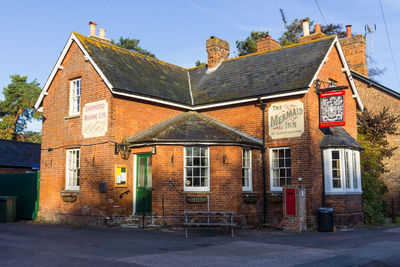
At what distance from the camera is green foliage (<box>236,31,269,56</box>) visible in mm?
40000

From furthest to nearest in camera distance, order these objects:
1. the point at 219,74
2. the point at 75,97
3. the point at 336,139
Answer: the point at 219,74 → the point at 75,97 → the point at 336,139

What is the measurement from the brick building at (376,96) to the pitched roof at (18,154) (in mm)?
20386

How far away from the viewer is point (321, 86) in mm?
17188

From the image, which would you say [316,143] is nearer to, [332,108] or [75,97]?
[332,108]

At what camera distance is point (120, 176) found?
15953mm

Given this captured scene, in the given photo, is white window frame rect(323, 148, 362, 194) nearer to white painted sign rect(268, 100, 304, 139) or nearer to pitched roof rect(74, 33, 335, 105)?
white painted sign rect(268, 100, 304, 139)

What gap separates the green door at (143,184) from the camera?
52.2ft

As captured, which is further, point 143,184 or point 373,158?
point 373,158

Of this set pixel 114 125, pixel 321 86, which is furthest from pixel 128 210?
pixel 321 86

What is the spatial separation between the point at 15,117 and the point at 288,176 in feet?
144

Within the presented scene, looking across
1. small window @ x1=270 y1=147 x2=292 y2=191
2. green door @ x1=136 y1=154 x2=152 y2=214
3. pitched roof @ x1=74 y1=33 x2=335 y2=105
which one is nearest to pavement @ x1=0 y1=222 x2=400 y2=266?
green door @ x1=136 y1=154 x2=152 y2=214

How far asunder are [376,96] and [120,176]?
16.2 m

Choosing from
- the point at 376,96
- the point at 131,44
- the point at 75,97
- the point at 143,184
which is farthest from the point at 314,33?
the point at 131,44

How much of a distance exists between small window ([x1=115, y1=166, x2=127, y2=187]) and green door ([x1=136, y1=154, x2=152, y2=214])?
0.61 meters
